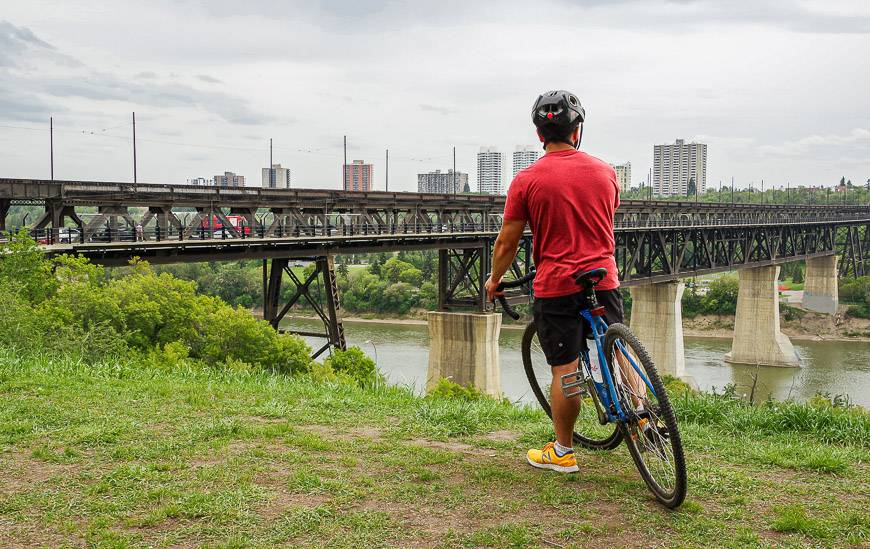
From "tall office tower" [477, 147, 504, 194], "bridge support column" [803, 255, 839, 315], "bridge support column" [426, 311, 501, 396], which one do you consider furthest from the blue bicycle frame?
"tall office tower" [477, 147, 504, 194]

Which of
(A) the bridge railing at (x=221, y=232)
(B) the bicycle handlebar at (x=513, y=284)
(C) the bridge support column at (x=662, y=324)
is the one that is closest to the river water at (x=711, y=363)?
(C) the bridge support column at (x=662, y=324)

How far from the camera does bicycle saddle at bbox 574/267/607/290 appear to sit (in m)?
5.12

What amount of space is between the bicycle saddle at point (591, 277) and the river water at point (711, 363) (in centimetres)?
4029

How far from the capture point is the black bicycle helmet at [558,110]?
214 inches

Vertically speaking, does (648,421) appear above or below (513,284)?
below

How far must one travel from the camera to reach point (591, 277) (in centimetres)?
515

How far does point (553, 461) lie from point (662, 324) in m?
51.6

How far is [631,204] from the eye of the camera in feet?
179

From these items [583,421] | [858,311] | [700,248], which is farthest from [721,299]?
[583,421]

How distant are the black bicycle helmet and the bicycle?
108cm

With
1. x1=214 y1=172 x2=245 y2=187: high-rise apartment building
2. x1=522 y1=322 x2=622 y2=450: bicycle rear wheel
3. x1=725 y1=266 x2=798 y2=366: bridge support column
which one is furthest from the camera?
x1=214 y1=172 x2=245 y2=187: high-rise apartment building

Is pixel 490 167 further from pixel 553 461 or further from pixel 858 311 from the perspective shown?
pixel 553 461

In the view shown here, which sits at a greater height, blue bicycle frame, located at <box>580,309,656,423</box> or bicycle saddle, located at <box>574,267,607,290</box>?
bicycle saddle, located at <box>574,267,607,290</box>

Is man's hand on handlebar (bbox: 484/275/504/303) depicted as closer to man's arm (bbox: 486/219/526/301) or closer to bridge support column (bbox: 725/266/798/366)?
man's arm (bbox: 486/219/526/301)
